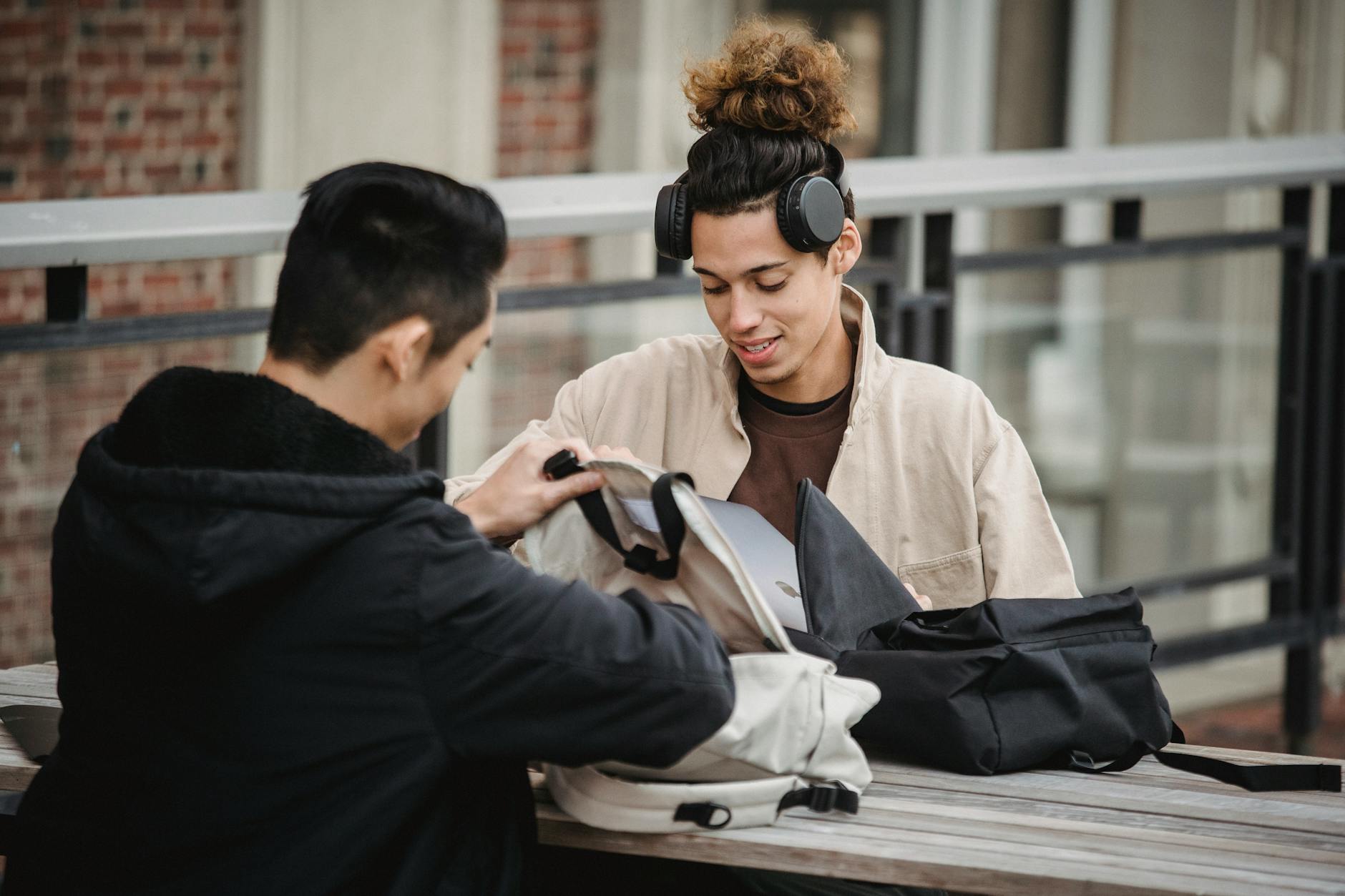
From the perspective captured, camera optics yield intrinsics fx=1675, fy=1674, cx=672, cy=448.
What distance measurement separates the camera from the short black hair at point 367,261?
190 cm

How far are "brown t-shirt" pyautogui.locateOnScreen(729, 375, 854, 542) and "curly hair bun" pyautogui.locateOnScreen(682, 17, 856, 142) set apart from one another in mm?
497

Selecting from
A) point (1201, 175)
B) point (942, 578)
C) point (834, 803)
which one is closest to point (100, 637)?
point (834, 803)

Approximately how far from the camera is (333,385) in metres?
1.92

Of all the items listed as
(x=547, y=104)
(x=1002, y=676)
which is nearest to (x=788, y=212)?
(x=1002, y=676)

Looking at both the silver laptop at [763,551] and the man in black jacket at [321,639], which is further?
the silver laptop at [763,551]

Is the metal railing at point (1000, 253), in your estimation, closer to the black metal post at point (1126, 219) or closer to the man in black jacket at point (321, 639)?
the black metal post at point (1126, 219)

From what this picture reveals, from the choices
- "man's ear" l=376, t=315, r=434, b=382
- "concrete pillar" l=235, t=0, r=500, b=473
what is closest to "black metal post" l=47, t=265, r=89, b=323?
"man's ear" l=376, t=315, r=434, b=382

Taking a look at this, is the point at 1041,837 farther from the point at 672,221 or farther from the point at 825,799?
the point at 672,221

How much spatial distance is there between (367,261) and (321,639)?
0.43 m

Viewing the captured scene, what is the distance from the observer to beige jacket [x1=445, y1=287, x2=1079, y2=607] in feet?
9.47

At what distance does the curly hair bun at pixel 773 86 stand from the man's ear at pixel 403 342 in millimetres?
1114

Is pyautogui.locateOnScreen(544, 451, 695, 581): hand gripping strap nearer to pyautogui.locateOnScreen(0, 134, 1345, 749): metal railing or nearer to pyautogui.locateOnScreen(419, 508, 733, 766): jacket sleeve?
pyautogui.locateOnScreen(419, 508, 733, 766): jacket sleeve

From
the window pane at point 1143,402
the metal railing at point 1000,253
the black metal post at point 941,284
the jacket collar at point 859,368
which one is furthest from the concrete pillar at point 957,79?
the jacket collar at point 859,368

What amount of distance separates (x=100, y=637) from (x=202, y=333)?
5.24ft
